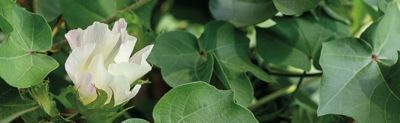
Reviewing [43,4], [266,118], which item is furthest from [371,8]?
[43,4]

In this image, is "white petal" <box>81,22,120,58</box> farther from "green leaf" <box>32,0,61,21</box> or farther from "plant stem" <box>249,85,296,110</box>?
"plant stem" <box>249,85,296,110</box>

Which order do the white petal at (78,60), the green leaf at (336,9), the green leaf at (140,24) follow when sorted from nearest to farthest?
the white petal at (78,60)
the green leaf at (140,24)
the green leaf at (336,9)

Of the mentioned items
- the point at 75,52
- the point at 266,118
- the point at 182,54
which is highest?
the point at 75,52

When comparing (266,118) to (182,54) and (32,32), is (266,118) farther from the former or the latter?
(32,32)

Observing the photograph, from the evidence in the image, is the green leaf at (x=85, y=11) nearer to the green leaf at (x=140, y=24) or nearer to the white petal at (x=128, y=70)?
the green leaf at (x=140, y=24)

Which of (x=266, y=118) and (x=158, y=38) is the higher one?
(x=158, y=38)

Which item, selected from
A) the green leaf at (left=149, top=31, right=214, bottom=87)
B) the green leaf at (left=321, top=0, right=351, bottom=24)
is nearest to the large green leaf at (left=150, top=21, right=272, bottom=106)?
the green leaf at (left=149, top=31, right=214, bottom=87)

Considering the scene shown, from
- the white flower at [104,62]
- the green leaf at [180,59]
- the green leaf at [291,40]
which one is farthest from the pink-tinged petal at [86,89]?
the green leaf at [291,40]

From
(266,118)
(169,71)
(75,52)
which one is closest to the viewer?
(75,52)

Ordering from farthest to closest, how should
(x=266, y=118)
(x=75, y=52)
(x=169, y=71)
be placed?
(x=266, y=118), (x=169, y=71), (x=75, y=52)
